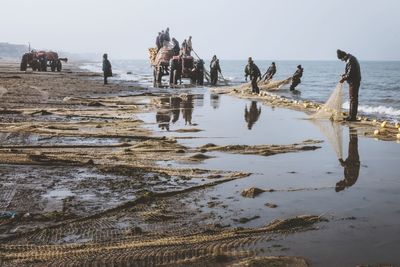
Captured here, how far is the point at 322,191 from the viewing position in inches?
209

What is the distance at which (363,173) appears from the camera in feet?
20.5

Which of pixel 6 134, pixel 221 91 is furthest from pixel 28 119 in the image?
pixel 221 91

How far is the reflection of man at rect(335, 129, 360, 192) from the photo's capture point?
5.64m

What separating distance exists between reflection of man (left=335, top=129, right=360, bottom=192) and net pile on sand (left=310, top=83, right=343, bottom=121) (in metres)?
3.45

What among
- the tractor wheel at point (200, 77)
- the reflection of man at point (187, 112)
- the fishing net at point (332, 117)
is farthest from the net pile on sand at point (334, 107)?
the tractor wheel at point (200, 77)

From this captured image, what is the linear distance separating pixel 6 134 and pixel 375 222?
731cm

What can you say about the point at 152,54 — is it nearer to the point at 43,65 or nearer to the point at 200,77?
the point at 200,77

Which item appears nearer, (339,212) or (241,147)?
(339,212)

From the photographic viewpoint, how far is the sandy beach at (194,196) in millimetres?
3570

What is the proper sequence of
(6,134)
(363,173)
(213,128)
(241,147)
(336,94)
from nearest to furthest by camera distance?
(363,173)
(241,147)
(6,134)
(213,128)
(336,94)

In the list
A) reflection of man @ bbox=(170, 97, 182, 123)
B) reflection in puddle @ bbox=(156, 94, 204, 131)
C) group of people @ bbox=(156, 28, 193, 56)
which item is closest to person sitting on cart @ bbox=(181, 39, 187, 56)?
group of people @ bbox=(156, 28, 193, 56)

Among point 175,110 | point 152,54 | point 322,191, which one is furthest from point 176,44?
point 322,191

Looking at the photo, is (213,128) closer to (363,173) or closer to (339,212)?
(363,173)

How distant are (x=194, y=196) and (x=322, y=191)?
5.33 feet
